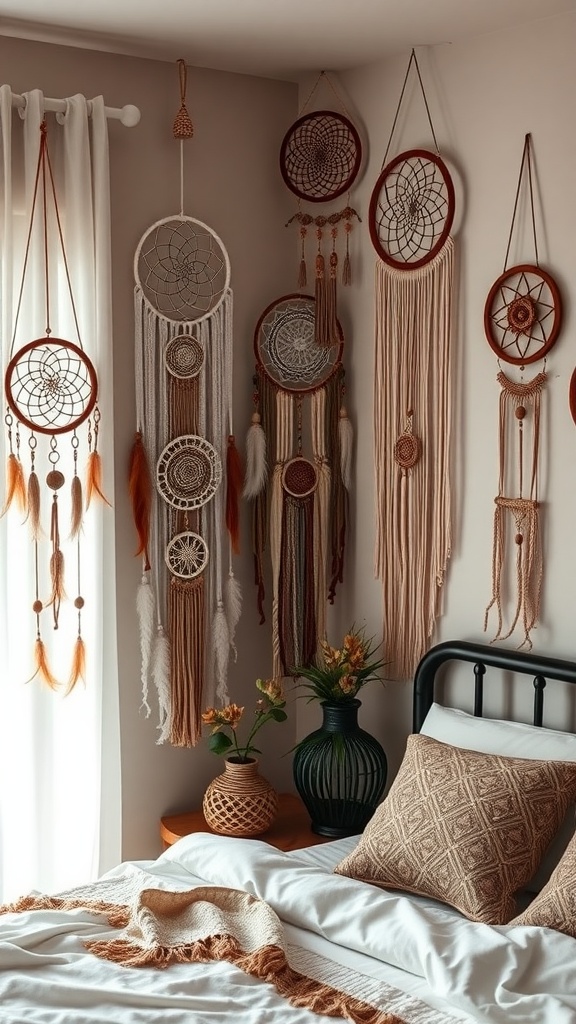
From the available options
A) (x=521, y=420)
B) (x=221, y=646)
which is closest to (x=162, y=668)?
(x=221, y=646)

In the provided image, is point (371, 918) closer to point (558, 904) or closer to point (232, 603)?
point (558, 904)

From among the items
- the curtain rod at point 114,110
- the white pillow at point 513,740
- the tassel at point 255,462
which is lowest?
the white pillow at point 513,740

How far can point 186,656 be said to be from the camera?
341cm

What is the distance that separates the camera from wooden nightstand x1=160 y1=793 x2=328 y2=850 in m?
3.27

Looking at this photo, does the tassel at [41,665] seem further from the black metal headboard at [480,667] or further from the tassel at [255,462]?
the black metal headboard at [480,667]

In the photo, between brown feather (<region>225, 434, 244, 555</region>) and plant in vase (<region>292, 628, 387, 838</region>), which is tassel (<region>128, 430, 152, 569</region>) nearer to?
brown feather (<region>225, 434, 244, 555</region>)

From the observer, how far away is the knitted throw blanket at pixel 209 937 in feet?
7.08

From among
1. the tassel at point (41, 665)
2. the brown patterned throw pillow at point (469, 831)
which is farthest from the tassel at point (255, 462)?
the brown patterned throw pillow at point (469, 831)

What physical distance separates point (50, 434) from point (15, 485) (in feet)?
0.53

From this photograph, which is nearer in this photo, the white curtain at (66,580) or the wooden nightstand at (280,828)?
the white curtain at (66,580)

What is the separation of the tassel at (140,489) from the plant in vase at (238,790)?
1.73ft

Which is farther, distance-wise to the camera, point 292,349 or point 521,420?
point 292,349

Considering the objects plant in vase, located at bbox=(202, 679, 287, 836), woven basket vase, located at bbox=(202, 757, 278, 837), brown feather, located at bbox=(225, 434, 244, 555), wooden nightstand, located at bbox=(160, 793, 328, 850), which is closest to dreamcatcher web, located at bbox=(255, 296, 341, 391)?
brown feather, located at bbox=(225, 434, 244, 555)

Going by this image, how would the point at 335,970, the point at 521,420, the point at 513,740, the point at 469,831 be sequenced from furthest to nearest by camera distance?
the point at 521,420, the point at 513,740, the point at 469,831, the point at 335,970
